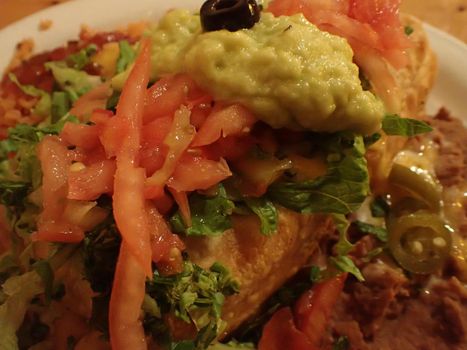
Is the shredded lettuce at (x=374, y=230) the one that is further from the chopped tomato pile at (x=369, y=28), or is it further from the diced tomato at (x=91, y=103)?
the diced tomato at (x=91, y=103)

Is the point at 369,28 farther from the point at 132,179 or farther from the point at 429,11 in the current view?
the point at 429,11

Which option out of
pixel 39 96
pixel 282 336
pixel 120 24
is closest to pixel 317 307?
pixel 282 336

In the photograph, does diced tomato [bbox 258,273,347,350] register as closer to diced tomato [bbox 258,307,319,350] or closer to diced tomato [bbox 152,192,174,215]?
diced tomato [bbox 258,307,319,350]

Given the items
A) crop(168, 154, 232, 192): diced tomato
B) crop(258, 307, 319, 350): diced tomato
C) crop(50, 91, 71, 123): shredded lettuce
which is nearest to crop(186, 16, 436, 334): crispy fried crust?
crop(258, 307, 319, 350): diced tomato

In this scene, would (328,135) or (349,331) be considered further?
(349,331)

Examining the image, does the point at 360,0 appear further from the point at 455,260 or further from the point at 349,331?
the point at 349,331

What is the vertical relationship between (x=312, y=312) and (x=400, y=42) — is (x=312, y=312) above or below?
below

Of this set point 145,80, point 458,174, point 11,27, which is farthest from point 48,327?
point 11,27
